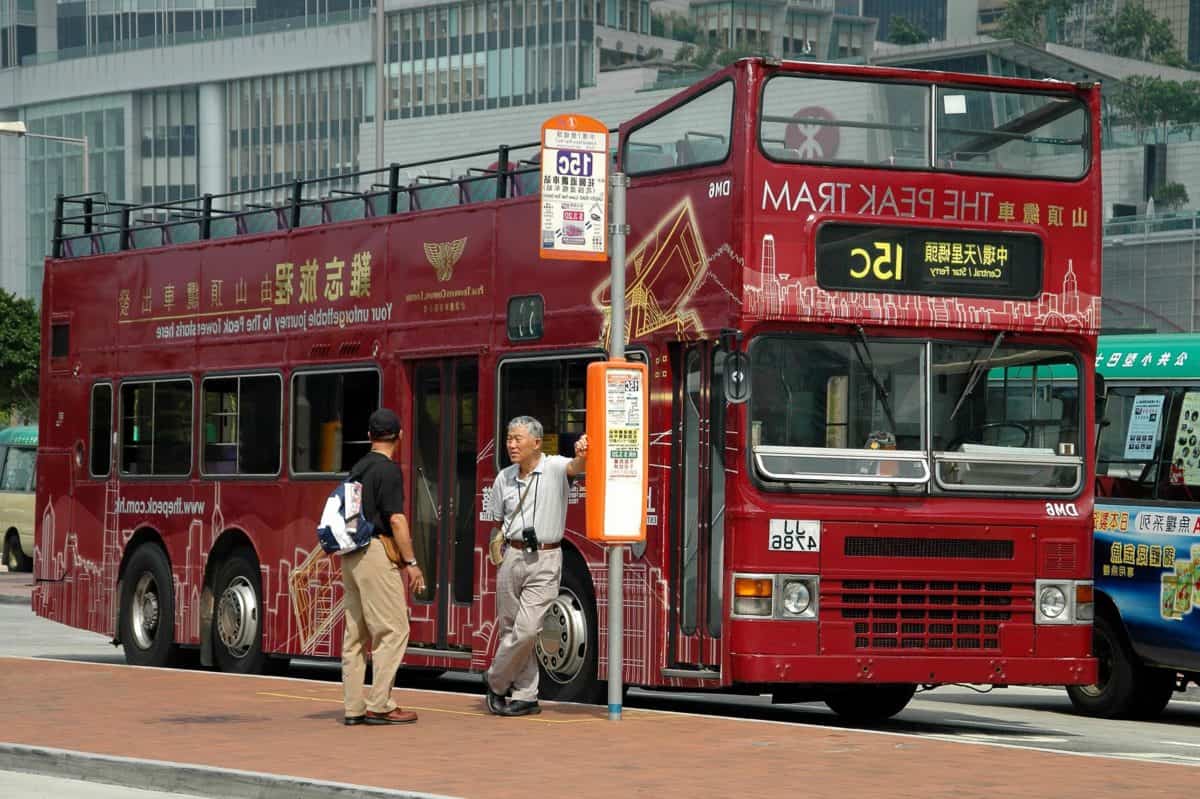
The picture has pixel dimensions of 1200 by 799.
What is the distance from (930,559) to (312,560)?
18.3ft

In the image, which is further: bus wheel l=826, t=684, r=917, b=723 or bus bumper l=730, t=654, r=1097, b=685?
bus wheel l=826, t=684, r=917, b=723

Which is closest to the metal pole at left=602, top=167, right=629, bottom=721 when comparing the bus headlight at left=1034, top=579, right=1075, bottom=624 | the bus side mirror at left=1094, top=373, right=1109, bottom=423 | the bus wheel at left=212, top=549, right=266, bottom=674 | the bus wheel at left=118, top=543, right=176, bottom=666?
the bus headlight at left=1034, top=579, right=1075, bottom=624

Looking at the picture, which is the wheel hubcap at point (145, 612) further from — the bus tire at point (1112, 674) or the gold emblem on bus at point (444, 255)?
the bus tire at point (1112, 674)

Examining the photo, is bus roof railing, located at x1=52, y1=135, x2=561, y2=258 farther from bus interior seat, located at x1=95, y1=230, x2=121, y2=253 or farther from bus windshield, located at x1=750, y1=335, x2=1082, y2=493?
bus windshield, located at x1=750, y1=335, x2=1082, y2=493

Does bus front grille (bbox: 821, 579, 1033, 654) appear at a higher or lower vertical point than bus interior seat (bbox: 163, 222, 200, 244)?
lower

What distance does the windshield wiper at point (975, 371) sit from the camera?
13352 mm

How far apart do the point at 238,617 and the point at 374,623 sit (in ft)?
17.6

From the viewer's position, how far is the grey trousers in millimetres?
13117

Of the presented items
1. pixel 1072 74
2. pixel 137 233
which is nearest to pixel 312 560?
pixel 137 233

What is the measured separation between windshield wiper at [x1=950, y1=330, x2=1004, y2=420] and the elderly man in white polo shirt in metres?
2.25

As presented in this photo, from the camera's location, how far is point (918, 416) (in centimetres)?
1326

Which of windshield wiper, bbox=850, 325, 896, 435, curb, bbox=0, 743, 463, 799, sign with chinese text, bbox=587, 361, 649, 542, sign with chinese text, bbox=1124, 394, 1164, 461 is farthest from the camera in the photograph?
sign with chinese text, bbox=1124, 394, 1164, 461

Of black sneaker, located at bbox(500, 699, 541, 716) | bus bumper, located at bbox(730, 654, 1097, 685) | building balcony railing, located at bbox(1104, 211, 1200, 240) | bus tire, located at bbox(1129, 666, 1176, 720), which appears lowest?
bus tire, located at bbox(1129, 666, 1176, 720)

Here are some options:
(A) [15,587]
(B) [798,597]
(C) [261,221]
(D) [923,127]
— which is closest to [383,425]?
(B) [798,597]
